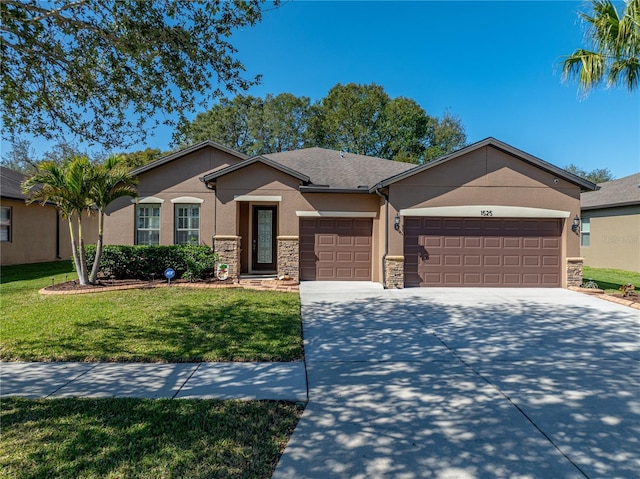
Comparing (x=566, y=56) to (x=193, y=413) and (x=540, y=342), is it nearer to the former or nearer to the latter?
(x=540, y=342)

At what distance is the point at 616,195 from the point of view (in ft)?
57.7

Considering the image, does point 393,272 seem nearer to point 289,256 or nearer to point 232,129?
point 289,256

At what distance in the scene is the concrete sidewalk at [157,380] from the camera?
156 inches

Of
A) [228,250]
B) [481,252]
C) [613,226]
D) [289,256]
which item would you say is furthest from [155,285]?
[613,226]

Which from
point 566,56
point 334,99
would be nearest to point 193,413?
point 566,56

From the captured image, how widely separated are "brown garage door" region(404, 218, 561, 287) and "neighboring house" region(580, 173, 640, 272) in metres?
7.39

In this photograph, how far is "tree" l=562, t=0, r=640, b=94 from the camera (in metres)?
8.95

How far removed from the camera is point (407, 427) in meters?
3.37

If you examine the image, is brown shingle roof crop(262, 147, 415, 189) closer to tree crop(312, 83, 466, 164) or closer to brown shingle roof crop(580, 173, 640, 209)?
brown shingle roof crop(580, 173, 640, 209)

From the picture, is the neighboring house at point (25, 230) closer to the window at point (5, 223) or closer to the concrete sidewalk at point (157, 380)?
the window at point (5, 223)

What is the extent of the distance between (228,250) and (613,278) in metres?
15.3

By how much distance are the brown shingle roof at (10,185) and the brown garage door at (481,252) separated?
16734 millimetres

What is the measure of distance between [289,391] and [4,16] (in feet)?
20.0

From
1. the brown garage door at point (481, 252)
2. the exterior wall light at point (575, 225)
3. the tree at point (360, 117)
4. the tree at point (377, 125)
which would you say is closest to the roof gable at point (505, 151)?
the exterior wall light at point (575, 225)
